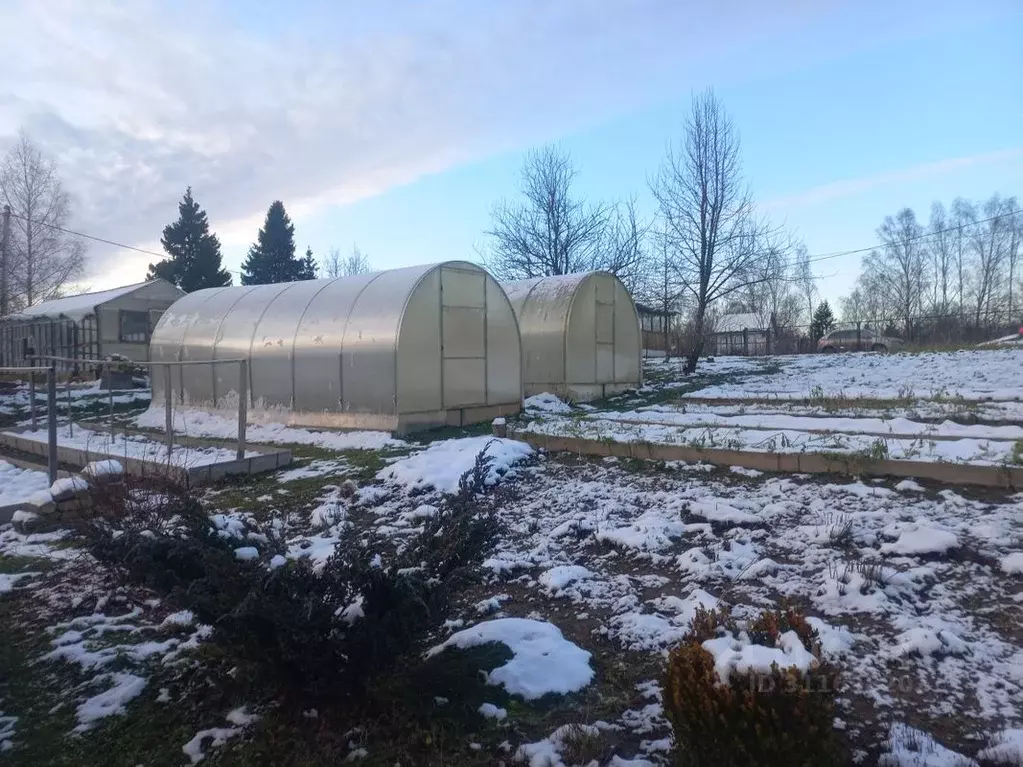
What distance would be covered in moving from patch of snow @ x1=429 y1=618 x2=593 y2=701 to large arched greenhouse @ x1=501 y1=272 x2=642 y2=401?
13642mm

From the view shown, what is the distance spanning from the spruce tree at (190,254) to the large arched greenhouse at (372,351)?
1261 inches

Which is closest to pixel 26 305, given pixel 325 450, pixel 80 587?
pixel 325 450

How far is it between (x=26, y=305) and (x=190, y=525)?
39525 millimetres

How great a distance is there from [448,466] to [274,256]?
45.6m

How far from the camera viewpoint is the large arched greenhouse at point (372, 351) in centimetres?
1285

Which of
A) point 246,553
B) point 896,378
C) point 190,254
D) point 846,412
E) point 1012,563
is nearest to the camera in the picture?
point 246,553

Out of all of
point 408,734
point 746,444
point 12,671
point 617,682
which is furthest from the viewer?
point 746,444

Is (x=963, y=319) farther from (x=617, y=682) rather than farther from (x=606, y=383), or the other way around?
(x=617, y=682)

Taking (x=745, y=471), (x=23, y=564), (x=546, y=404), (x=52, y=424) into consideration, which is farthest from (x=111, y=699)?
(x=546, y=404)

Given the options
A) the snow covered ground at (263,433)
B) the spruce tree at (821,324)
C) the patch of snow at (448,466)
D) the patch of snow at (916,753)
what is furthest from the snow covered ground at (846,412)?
the spruce tree at (821,324)

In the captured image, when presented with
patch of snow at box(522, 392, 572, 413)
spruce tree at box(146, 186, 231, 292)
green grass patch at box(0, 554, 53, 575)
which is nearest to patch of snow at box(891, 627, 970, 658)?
green grass patch at box(0, 554, 53, 575)

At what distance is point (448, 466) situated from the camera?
856 cm

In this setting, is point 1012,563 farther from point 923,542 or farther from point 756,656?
point 756,656

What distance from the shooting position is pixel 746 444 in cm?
771
